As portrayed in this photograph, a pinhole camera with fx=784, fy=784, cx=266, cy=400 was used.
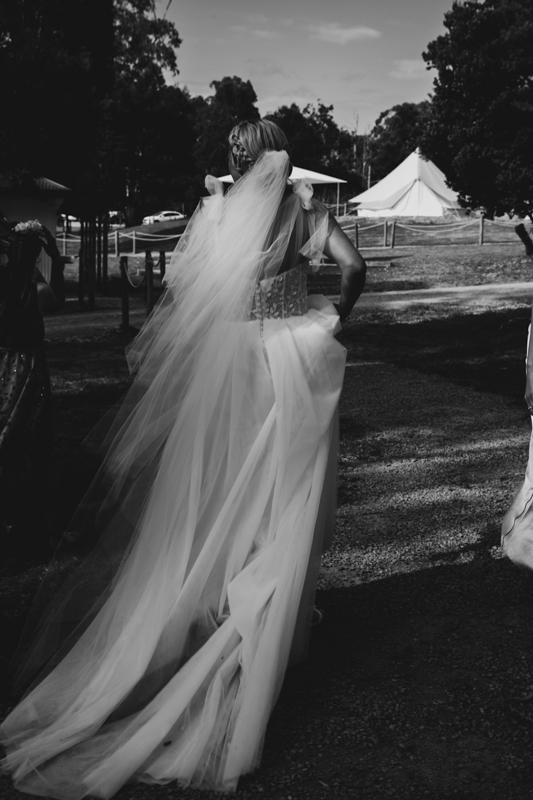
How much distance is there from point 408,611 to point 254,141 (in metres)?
2.08

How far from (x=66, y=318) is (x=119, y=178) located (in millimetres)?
34424

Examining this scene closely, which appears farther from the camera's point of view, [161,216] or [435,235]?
[161,216]

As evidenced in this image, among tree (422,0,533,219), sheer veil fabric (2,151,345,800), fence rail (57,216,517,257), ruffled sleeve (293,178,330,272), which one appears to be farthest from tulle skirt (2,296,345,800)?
fence rail (57,216,517,257)

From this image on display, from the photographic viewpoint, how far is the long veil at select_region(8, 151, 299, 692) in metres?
2.79

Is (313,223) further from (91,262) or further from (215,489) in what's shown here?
(91,262)

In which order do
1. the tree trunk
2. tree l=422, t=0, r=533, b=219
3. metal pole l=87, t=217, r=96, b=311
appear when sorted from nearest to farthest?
1. tree l=422, t=0, r=533, b=219
2. metal pole l=87, t=217, r=96, b=311
3. the tree trunk

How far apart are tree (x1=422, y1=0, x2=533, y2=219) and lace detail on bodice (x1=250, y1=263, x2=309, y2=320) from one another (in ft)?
39.4

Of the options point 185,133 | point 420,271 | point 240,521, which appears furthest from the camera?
point 185,133

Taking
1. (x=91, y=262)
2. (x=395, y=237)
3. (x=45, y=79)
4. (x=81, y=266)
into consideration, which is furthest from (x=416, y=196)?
(x=45, y=79)

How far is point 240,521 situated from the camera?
2768 millimetres

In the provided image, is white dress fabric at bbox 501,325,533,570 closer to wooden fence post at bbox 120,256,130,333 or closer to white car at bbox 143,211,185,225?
wooden fence post at bbox 120,256,130,333

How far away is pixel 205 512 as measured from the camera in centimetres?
280

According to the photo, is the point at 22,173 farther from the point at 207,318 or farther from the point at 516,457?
the point at 207,318

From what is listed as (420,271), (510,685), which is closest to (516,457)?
(510,685)
